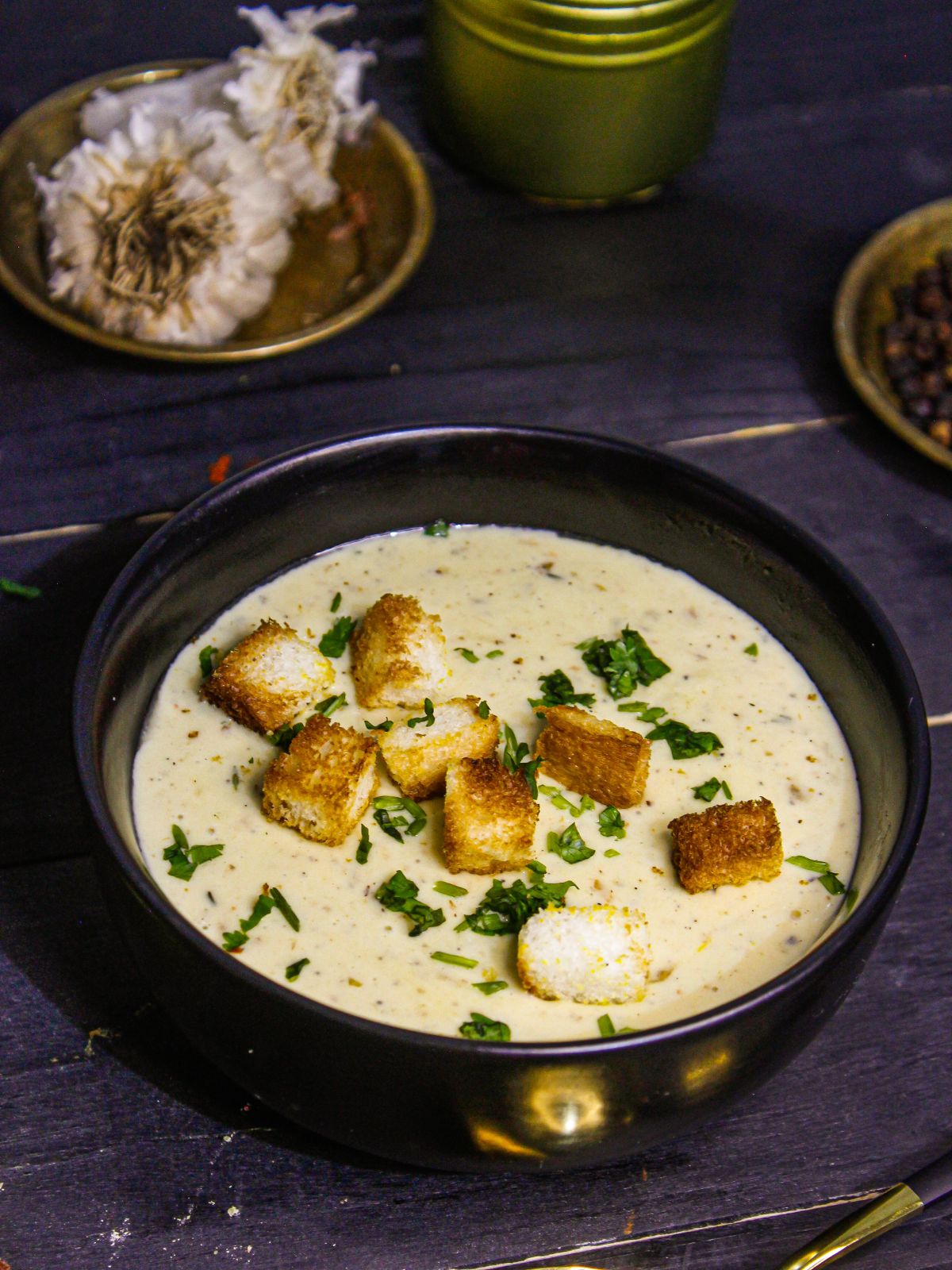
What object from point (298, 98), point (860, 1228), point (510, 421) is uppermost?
point (298, 98)

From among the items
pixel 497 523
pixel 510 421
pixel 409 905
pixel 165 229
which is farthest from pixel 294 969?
pixel 165 229

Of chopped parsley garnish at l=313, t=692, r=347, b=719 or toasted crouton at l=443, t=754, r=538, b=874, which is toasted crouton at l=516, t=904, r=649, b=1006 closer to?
toasted crouton at l=443, t=754, r=538, b=874

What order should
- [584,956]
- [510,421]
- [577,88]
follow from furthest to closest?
[577,88], [510,421], [584,956]

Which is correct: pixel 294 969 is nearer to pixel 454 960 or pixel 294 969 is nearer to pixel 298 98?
pixel 454 960

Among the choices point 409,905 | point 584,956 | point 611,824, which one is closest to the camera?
point 584,956

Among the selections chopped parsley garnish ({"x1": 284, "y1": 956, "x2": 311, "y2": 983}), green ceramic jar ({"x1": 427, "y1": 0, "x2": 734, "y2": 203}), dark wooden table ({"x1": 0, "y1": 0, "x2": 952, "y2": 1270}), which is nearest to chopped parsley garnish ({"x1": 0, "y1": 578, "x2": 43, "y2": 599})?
dark wooden table ({"x1": 0, "y1": 0, "x2": 952, "y2": 1270})

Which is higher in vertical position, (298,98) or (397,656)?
(298,98)

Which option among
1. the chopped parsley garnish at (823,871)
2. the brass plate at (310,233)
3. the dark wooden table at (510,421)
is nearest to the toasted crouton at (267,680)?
the dark wooden table at (510,421)

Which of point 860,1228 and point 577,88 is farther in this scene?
point 577,88
